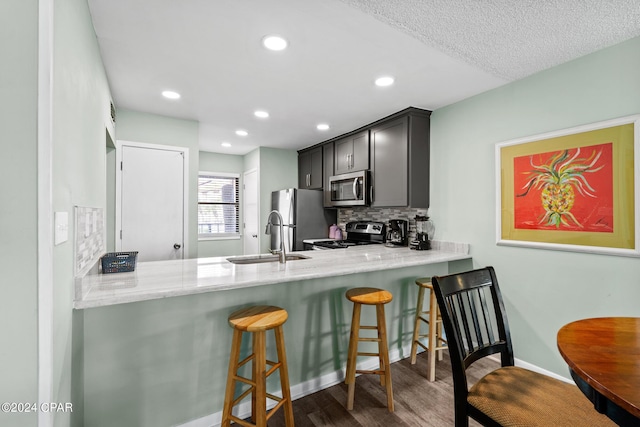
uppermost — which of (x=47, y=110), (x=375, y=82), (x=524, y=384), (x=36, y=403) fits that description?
(x=375, y=82)

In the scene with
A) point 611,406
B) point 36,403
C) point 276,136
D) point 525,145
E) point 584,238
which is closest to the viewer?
point 611,406

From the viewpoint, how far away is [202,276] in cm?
176

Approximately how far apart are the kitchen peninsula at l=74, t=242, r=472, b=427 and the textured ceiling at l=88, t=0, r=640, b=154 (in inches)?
57.0

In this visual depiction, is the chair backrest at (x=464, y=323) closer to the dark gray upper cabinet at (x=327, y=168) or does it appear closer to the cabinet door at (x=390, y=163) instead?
the cabinet door at (x=390, y=163)

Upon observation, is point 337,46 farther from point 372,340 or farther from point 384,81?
point 372,340

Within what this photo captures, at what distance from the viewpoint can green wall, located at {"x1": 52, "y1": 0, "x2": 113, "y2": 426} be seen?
105cm

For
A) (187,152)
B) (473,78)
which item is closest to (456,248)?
(473,78)

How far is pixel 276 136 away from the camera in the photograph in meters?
4.15

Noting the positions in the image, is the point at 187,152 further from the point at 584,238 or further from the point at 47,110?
the point at 584,238

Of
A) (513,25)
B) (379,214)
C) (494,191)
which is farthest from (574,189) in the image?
(379,214)

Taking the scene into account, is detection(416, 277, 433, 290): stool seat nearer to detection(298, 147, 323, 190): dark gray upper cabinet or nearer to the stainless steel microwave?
the stainless steel microwave

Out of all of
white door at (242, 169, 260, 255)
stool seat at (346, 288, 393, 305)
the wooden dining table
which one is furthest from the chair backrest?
white door at (242, 169, 260, 255)

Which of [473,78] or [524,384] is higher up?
[473,78]

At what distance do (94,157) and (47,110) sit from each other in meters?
1.06
